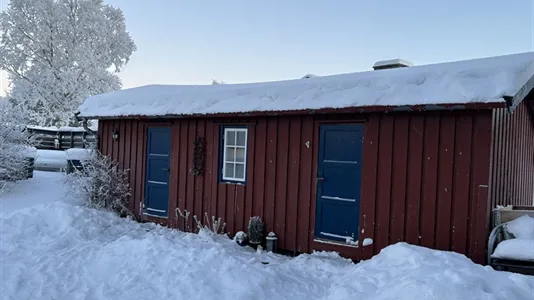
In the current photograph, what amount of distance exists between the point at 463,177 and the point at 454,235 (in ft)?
2.33

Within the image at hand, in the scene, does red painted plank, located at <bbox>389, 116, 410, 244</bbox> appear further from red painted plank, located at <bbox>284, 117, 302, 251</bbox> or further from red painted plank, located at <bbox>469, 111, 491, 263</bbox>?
red painted plank, located at <bbox>284, 117, 302, 251</bbox>

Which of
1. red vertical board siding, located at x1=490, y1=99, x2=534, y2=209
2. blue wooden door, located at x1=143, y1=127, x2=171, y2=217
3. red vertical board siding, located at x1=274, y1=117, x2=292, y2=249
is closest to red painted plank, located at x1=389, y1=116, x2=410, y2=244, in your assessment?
red vertical board siding, located at x1=490, y1=99, x2=534, y2=209

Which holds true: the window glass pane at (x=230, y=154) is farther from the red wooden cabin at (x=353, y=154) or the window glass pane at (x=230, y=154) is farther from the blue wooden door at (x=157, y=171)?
the blue wooden door at (x=157, y=171)

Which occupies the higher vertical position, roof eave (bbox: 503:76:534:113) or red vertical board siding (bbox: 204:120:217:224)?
roof eave (bbox: 503:76:534:113)

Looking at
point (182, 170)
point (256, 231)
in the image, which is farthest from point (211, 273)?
point (182, 170)

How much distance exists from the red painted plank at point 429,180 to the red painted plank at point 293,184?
1887 millimetres

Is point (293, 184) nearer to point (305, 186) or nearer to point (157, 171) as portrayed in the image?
point (305, 186)

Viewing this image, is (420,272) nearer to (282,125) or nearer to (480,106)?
(480,106)

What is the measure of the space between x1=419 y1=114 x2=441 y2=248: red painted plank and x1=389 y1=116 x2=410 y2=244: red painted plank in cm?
24

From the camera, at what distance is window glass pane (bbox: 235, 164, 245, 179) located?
23.6 ft

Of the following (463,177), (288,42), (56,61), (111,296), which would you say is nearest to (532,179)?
(463,177)

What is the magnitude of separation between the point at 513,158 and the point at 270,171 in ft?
12.2

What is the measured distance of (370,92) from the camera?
18.3 feet

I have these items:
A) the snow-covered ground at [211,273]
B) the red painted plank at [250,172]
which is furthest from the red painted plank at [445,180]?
the red painted plank at [250,172]
